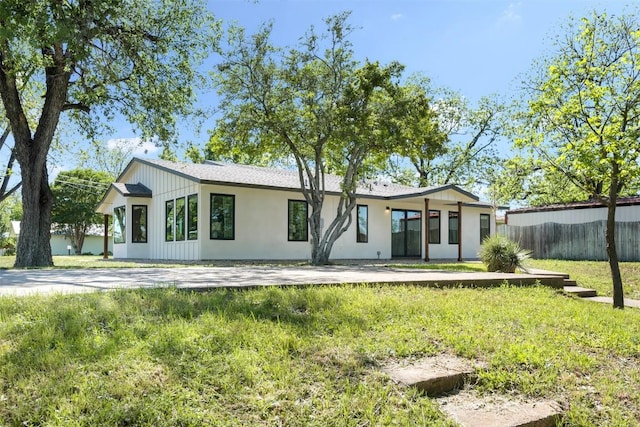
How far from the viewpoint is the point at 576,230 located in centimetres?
1822

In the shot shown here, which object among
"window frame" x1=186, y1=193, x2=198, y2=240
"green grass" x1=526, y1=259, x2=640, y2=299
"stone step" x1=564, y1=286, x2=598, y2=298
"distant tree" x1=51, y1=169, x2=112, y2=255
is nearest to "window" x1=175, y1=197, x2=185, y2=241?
"window frame" x1=186, y1=193, x2=198, y2=240

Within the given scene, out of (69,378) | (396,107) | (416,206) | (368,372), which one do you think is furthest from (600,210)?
(69,378)

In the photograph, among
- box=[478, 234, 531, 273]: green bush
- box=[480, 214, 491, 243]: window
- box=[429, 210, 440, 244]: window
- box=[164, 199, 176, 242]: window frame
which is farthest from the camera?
box=[480, 214, 491, 243]: window

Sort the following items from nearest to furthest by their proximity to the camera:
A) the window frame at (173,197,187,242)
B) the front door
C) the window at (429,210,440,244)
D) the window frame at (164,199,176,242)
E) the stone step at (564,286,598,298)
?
the stone step at (564,286,598,298) < the window frame at (173,197,187,242) < the window frame at (164,199,176,242) < the front door < the window at (429,210,440,244)

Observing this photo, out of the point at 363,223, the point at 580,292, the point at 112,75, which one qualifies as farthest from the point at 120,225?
the point at 580,292

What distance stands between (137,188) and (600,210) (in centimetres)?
1838

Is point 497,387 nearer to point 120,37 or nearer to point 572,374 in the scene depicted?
point 572,374

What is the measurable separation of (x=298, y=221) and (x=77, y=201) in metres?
24.7

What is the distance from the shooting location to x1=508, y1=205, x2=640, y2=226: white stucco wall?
17.6m

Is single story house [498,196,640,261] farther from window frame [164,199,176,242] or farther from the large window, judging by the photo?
window frame [164,199,176,242]

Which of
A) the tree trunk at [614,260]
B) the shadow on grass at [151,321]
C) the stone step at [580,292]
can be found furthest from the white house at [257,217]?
the shadow on grass at [151,321]

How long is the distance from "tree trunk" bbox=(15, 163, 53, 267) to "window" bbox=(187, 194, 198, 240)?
3.93 metres

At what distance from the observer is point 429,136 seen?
13.0 m

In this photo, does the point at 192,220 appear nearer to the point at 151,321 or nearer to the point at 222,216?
the point at 222,216
